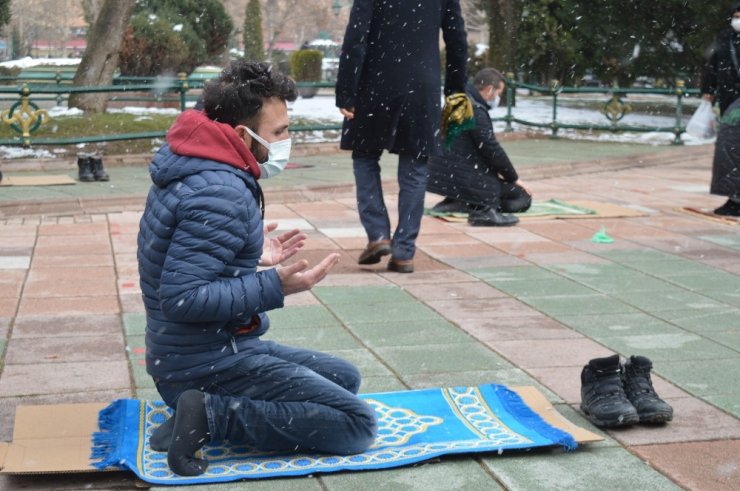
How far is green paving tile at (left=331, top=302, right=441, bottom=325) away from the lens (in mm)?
6312

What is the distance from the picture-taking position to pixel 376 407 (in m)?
4.52

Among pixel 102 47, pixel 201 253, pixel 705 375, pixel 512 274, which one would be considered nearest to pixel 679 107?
pixel 102 47

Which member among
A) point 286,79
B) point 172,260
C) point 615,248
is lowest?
point 615,248

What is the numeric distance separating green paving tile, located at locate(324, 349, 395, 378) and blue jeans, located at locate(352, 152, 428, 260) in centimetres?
211

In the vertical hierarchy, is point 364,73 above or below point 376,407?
above

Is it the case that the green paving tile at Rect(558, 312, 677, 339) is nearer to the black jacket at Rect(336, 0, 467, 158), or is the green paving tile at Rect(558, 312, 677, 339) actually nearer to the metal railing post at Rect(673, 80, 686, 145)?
the black jacket at Rect(336, 0, 467, 158)

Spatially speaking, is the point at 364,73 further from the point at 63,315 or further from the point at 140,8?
the point at 140,8

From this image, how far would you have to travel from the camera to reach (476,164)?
9.80 meters

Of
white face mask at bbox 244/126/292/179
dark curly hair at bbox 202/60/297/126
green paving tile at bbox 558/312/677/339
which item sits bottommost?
green paving tile at bbox 558/312/677/339

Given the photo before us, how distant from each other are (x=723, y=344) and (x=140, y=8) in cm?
2478

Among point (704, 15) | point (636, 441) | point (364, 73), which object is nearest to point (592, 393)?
point (636, 441)

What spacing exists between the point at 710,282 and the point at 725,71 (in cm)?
357

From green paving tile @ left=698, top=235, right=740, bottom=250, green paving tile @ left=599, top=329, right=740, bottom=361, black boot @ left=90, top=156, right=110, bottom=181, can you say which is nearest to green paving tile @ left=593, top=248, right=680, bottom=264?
green paving tile @ left=698, top=235, right=740, bottom=250

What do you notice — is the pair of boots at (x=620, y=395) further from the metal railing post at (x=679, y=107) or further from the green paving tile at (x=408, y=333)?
the metal railing post at (x=679, y=107)
